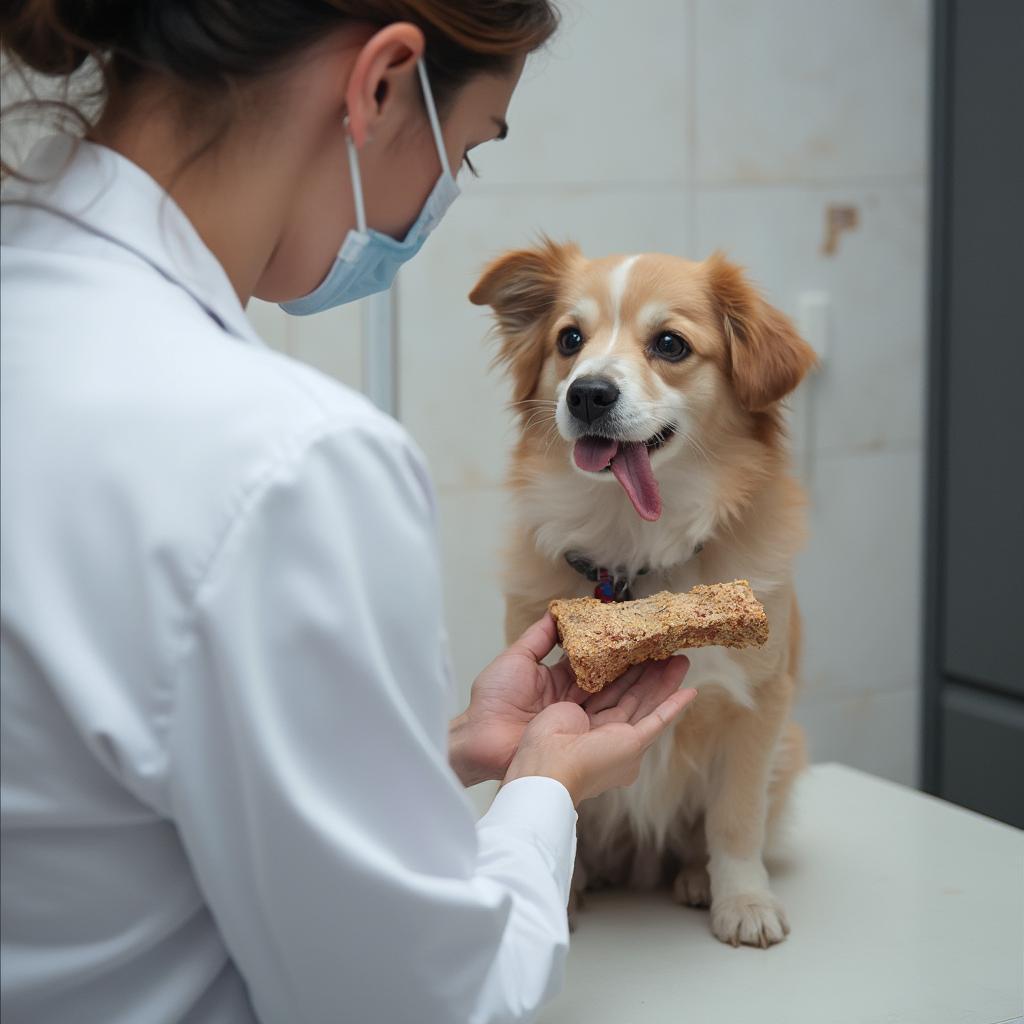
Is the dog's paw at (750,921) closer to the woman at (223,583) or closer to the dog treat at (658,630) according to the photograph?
the dog treat at (658,630)

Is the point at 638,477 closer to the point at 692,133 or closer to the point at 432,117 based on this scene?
the point at 432,117

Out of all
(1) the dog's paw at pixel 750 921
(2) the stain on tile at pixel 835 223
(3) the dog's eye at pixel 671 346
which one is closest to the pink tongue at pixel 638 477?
(3) the dog's eye at pixel 671 346

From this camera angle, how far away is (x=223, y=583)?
575 millimetres

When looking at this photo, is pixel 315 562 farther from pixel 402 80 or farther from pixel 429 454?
pixel 429 454

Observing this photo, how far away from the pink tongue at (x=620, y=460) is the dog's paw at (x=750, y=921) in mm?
438

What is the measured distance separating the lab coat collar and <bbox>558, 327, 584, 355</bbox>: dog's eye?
0.82 metres

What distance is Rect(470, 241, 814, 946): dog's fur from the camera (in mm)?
1352

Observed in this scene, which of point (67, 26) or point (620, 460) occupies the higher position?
point (67, 26)

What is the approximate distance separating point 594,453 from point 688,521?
140 millimetres

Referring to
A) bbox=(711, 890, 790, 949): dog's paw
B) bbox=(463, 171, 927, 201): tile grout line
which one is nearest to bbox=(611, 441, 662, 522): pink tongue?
bbox=(711, 890, 790, 949): dog's paw

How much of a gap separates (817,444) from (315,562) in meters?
2.26

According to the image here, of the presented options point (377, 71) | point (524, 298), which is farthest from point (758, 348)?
point (377, 71)

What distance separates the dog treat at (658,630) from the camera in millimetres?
1137

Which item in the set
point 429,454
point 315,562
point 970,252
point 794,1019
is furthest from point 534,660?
point 970,252
